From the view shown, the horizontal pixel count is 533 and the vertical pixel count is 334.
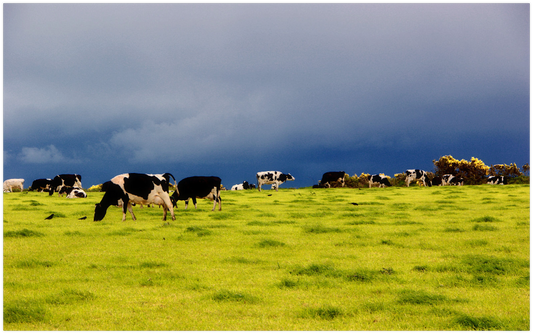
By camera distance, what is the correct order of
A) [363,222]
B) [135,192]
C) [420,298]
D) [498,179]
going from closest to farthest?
1. [420,298]
2. [363,222]
3. [135,192]
4. [498,179]

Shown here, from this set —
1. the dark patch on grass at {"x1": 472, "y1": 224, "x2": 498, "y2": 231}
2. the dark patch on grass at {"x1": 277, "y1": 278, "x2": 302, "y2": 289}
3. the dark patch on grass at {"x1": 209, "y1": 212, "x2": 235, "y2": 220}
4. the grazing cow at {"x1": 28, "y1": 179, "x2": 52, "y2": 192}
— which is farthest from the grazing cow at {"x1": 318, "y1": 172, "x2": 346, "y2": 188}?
the dark patch on grass at {"x1": 277, "y1": 278, "x2": 302, "y2": 289}

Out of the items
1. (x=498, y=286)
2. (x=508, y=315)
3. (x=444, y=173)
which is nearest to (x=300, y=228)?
(x=498, y=286)

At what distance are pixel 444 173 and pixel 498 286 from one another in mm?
49152

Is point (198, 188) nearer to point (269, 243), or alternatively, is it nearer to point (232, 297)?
point (269, 243)

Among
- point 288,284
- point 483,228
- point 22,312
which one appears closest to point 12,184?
point 22,312

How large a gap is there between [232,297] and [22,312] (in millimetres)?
3742

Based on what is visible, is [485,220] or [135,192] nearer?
[485,220]

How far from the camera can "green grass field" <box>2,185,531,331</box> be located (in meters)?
6.84

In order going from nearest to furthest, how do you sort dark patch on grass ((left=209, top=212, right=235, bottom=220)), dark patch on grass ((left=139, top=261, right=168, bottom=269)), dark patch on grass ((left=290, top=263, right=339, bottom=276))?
dark patch on grass ((left=290, top=263, right=339, bottom=276)) → dark patch on grass ((left=139, top=261, right=168, bottom=269)) → dark patch on grass ((left=209, top=212, right=235, bottom=220))

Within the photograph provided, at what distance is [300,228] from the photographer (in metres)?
15.6

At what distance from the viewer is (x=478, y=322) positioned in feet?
21.5

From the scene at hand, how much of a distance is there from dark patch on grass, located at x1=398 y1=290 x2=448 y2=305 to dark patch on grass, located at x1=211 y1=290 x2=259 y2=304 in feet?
9.34

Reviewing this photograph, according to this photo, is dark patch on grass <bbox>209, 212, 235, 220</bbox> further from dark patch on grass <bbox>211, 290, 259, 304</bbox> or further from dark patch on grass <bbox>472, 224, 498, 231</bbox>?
dark patch on grass <bbox>211, 290, 259, 304</bbox>

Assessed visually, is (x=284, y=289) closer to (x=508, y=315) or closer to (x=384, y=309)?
(x=384, y=309)
